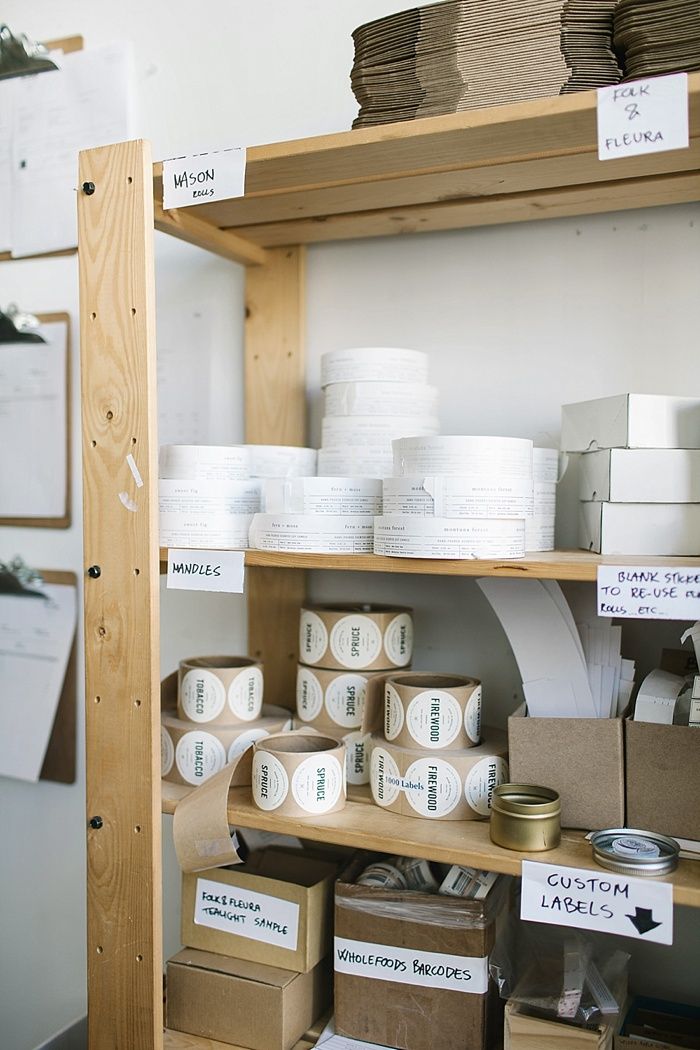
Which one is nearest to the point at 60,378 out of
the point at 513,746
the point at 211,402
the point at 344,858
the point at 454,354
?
the point at 211,402

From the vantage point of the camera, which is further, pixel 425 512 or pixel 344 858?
pixel 344 858

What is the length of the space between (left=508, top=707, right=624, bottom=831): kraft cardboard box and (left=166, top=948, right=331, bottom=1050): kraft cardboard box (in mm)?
467

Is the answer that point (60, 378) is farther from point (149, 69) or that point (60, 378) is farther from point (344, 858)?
point (344, 858)

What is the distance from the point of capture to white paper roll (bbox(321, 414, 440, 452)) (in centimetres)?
143

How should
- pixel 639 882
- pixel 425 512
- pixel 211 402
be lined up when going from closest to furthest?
pixel 639 882 → pixel 425 512 → pixel 211 402

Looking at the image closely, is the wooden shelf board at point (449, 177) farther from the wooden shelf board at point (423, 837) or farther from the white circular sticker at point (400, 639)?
the wooden shelf board at point (423, 837)

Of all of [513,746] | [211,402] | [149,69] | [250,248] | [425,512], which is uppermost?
[149,69]

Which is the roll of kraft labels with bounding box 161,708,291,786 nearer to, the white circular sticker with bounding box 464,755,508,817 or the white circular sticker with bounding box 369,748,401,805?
the white circular sticker with bounding box 369,748,401,805

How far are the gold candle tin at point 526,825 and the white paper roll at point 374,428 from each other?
1.78ft

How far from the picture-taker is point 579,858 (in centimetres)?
116

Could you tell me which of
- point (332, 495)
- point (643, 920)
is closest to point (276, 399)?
point (332, 495)

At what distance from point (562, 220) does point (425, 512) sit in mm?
628

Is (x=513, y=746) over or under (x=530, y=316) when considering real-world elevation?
under

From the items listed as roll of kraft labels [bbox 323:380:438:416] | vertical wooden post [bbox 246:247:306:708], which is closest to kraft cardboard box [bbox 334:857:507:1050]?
vertical wooden post [bbox 246:247:306:708]
